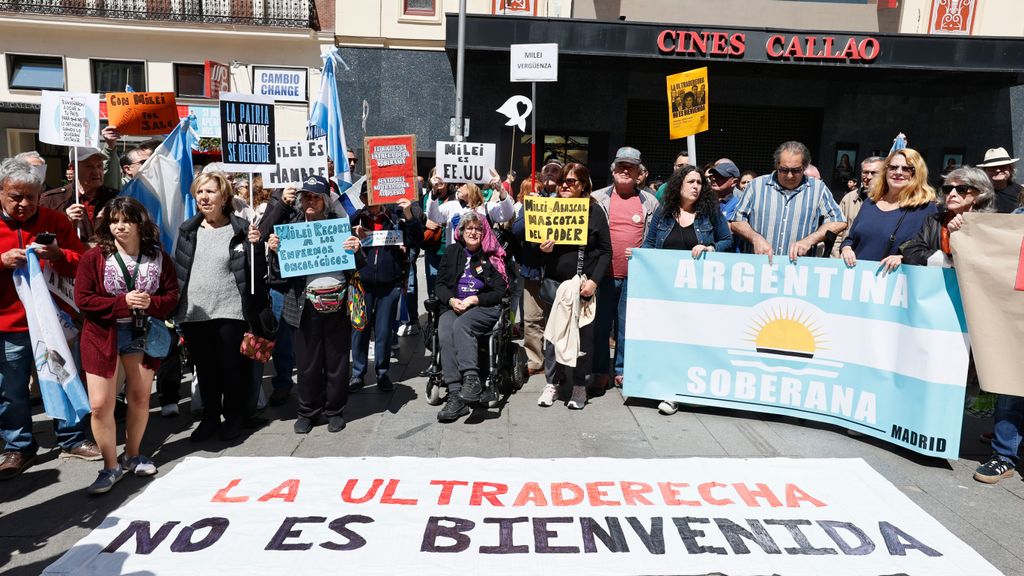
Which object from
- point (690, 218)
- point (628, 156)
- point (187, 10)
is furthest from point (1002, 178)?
point (187, 10)

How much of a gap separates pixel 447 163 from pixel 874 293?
3793 millimetres

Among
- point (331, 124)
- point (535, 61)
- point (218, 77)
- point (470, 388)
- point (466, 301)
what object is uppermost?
point (218, 77)

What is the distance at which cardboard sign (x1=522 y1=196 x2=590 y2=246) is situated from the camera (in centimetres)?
Result: 550

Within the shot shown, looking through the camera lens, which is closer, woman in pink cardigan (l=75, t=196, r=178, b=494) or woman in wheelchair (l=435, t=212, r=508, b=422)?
woman in pink cardigan (l=75, t=196, r=178, b=494)

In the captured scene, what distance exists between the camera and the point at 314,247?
4961 millimetres

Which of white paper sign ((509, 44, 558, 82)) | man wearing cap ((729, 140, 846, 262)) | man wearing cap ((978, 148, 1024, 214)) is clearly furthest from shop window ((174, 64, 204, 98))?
man wearing cap ((978, 148, 1024, 214))

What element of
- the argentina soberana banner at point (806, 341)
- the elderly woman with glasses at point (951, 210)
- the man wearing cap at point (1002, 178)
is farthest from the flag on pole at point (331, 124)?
the man wearing cap at point (1002, 178)

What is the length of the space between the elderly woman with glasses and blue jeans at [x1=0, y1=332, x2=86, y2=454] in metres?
6.10

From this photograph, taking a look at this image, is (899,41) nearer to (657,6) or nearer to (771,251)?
(657,6)

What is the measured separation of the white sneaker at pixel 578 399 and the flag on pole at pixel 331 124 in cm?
276

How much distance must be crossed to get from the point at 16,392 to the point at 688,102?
5936mm

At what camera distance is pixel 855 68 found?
14.3 m

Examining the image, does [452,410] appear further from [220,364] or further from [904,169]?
[904,169]

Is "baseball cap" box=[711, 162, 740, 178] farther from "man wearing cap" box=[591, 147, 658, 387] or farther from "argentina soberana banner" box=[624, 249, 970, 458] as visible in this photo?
"argentina soberana banner" box=[624, 249, 970, 458]
